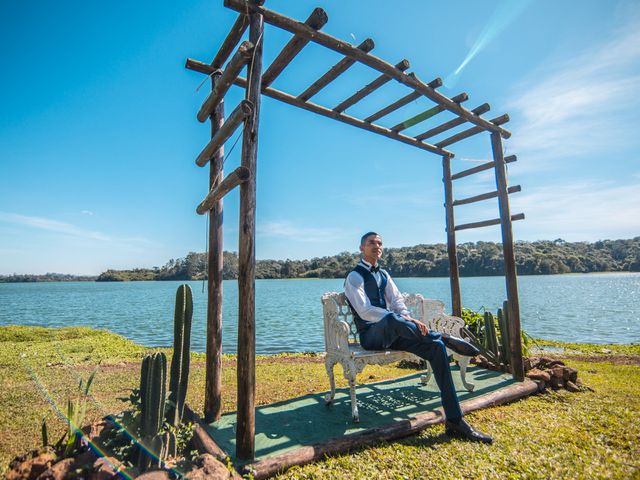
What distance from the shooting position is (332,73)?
393 cm

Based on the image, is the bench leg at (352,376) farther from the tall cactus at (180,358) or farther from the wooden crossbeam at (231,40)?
the wooden crossbeam at (231,40)

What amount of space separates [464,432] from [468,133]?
13.8ft

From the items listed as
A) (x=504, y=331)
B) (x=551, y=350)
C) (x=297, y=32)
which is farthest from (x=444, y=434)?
(x=551, y=350)

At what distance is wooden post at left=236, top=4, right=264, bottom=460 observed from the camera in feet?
8.84

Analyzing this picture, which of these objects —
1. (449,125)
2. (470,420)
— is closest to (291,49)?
(449,125)

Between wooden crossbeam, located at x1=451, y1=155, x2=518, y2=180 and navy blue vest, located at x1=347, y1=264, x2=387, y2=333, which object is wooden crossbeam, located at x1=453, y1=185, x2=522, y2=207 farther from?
navy blue vest, located at x1=347, y1=264, x2=387, y2=333

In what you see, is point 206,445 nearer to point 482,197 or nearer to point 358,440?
point 358,440

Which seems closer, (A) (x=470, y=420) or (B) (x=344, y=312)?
(A) (x=470, y=420)

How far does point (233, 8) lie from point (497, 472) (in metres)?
4.25

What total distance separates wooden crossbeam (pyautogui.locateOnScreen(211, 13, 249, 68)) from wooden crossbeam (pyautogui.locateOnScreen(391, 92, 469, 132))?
8.38 ft

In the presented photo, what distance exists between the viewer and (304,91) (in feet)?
14.1

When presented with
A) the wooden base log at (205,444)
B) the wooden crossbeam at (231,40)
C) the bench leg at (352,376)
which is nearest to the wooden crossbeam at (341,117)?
the wooden crossbeam at (231,40)

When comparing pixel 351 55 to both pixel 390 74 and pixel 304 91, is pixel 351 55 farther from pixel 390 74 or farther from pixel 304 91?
pixel 304 91

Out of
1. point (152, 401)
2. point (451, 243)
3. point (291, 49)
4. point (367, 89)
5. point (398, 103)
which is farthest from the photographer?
point (451, 243)
